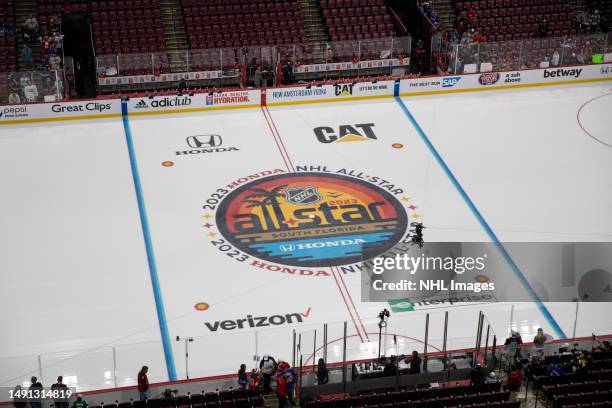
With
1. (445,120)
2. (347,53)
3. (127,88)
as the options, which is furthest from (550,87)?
(127,88)

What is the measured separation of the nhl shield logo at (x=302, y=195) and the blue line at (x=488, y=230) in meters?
3.87

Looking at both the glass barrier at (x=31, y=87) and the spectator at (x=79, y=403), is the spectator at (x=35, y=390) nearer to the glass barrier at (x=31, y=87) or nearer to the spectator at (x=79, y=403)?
the spectator at (x=79, y=403)

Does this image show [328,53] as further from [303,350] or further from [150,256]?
[303,350]

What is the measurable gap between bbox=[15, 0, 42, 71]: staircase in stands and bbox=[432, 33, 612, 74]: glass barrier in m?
13.3

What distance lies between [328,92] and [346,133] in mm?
2552

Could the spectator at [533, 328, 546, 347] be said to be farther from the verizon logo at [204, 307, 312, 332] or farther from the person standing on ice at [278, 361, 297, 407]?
the verizon logo at [204, 307, 312, 332]

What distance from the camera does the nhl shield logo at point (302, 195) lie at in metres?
24.9

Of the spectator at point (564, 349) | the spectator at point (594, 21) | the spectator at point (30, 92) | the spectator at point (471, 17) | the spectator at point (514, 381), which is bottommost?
the spectator at point (514, 381)

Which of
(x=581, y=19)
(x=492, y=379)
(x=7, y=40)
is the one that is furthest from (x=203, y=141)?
(x=581, y=19)

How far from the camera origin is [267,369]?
1756 cm

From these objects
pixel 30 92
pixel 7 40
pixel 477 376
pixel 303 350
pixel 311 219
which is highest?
pixel 7 40

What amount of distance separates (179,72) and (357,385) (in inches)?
657

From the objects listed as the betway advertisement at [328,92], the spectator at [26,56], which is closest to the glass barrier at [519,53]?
the betway advertisement at [328,92]

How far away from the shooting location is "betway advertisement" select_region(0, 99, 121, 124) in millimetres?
28906
